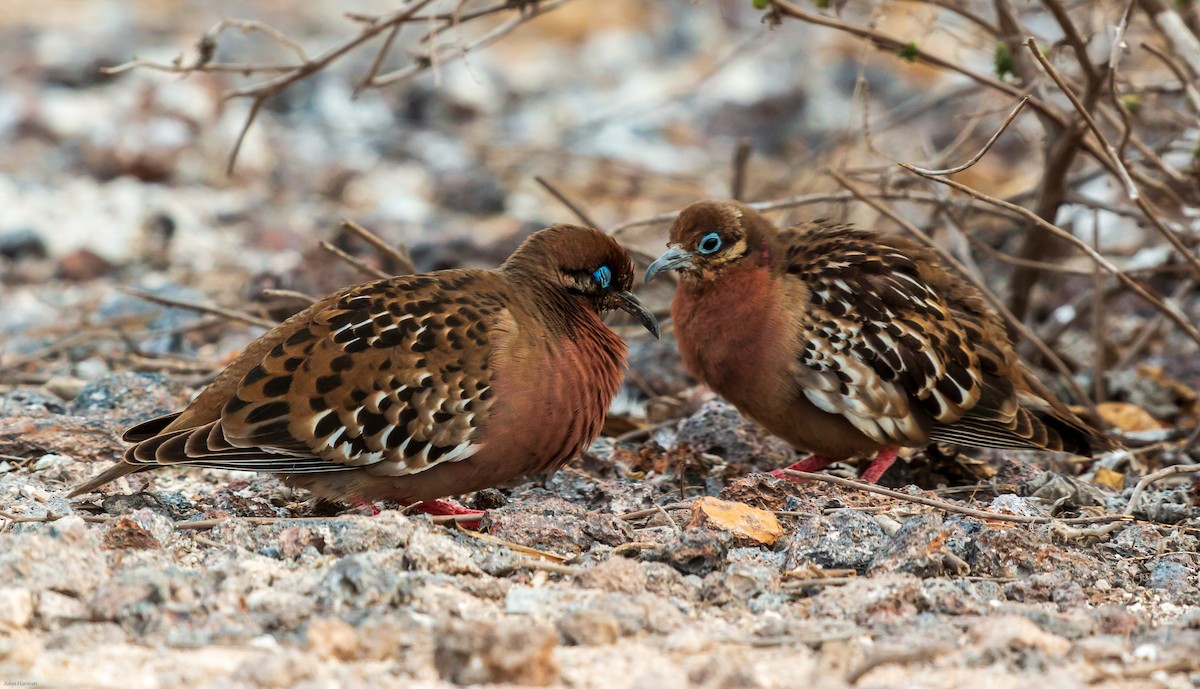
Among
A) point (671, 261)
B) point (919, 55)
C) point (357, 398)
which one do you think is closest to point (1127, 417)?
point (919, 55)

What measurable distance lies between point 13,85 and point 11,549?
379 inches

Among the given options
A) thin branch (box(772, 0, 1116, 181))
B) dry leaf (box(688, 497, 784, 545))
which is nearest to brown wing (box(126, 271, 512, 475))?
dry leaf (box(688, 497, 784, 545))

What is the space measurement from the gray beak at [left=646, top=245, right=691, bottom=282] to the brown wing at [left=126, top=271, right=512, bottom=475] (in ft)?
3.07

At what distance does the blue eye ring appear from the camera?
4.95m

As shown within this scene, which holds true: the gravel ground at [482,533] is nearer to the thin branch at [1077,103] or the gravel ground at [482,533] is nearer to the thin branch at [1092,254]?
the thin branch at [1092,254]

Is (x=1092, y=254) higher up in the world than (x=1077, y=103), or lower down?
lower down

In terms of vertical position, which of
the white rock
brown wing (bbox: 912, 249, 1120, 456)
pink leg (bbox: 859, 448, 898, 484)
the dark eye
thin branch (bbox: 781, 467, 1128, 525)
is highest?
the dark eye

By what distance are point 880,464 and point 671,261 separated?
1.11 m

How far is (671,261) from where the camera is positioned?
17.3 ft

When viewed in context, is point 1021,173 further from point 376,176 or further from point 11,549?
point 11,549

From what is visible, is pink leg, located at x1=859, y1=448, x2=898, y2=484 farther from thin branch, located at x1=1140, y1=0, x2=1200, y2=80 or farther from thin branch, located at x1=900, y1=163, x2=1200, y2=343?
thin branch, located at x1=1140, y1=0, x2=1200, y2=80

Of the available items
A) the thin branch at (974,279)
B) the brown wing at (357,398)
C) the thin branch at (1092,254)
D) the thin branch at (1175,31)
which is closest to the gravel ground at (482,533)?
the brown wing at (357,398)

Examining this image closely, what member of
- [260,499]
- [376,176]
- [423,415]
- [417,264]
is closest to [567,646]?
[423,415]

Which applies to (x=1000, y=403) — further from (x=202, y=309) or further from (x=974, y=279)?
(x=202, y=309)
